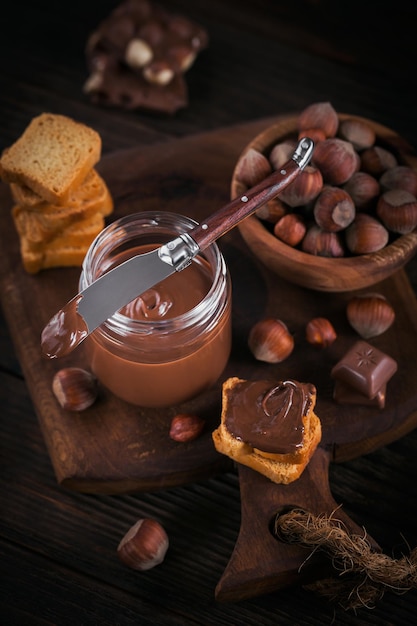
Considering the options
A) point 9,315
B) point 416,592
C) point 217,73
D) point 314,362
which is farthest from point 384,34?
point 416,592

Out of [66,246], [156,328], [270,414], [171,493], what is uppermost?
[156,328]

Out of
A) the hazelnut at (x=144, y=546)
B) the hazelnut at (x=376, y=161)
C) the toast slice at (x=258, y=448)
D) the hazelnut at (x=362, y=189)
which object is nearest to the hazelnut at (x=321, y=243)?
the hazelnut at (x=362, y=189)

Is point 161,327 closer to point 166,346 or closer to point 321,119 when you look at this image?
point 166,346

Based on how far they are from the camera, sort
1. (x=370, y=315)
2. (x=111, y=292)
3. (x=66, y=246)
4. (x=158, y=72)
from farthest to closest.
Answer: (x=158, y=72)
(x=66, y=246)
(x=370, y=315)
(x=111, y=292)

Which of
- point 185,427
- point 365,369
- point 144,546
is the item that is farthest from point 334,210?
point 144,546

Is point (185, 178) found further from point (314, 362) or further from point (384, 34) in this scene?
point (384, 34)

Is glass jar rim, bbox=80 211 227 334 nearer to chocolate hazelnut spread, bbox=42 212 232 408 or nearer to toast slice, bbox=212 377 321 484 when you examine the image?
chocolate hazelnut spread, bbox=42 212 232 408
